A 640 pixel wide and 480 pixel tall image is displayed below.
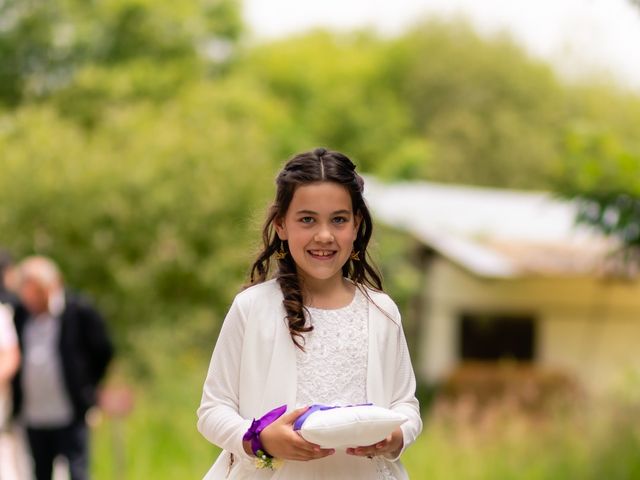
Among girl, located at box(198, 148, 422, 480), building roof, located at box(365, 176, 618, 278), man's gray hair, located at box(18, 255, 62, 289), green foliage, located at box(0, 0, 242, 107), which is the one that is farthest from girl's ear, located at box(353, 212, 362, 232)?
green foliage, located at box(0, 0, 242, 107)

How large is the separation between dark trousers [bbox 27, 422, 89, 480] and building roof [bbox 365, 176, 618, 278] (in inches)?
457

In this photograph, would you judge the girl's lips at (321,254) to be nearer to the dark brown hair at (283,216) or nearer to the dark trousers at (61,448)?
the dark brown hair at (283,216)

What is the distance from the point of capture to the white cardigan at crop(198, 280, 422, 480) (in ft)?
10.7

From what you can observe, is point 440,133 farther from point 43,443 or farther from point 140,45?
point 43,443

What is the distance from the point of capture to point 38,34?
30.8 metres

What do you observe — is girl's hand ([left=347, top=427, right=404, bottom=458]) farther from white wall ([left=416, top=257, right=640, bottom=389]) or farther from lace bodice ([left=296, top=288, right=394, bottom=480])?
white wall ([left=416, top=257, right=640, bottom=389])

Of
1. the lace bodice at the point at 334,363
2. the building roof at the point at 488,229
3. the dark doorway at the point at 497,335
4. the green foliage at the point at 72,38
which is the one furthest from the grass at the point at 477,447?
the green foliage at the point at 72,38

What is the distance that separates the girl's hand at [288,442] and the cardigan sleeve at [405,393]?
0.27 m

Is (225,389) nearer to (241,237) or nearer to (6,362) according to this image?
(6,362)

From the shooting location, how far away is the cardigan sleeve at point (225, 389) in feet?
10.7

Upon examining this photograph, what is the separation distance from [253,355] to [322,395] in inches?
8.1

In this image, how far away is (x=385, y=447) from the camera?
3145 mm

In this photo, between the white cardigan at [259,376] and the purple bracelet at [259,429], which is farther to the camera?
the white cardigan at [259,376]

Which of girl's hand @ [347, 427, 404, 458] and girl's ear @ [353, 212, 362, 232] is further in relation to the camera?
girl's ear @ [353, 212, 362, 232]
